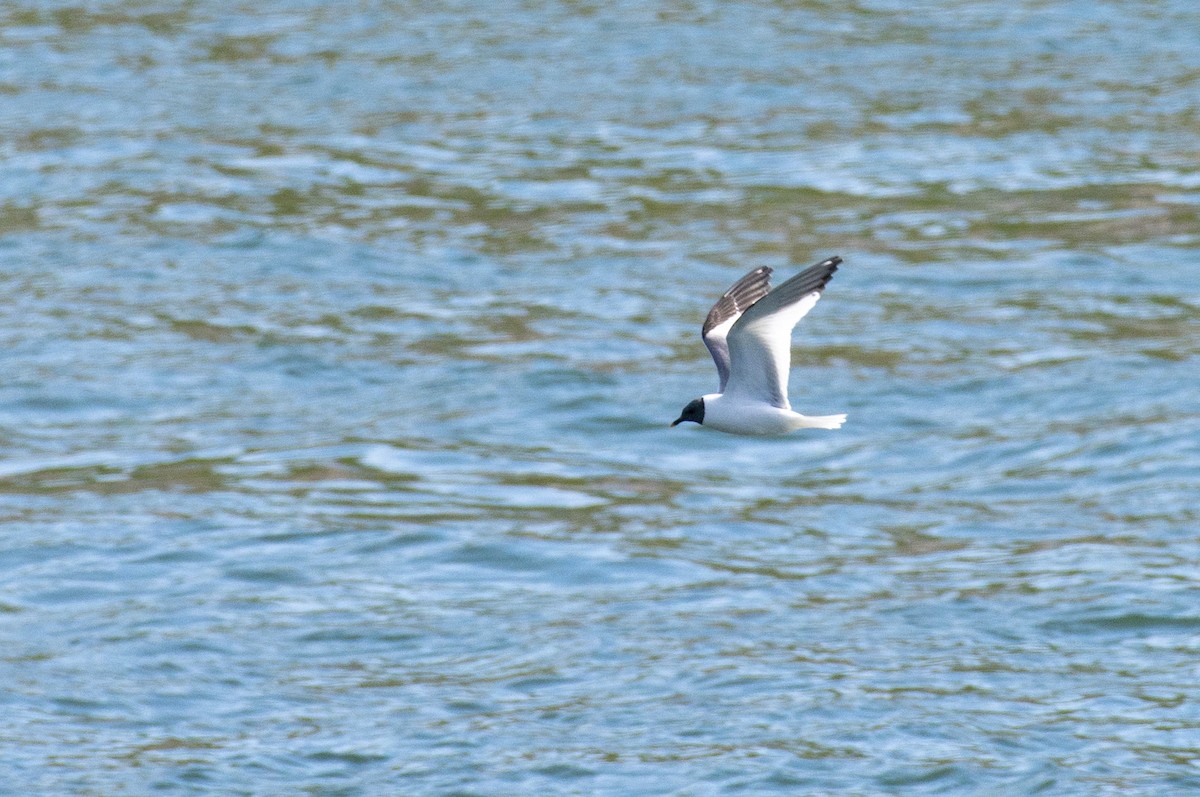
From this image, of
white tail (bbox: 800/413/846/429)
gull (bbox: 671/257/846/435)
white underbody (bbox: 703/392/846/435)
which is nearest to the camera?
white tail (bbox: 800/413/846/429)

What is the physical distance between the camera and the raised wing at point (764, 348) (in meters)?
9.49

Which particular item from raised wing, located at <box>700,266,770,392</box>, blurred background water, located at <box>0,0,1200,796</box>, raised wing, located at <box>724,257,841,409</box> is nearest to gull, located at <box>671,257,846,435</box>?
raised wing, located at <box>724,257,841,409</box>

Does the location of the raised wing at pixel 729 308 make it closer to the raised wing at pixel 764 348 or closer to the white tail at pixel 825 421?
the raised wing at pixel 764 348

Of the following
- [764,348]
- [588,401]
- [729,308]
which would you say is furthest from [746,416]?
[588,401]

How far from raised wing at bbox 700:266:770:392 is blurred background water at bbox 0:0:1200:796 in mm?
2970

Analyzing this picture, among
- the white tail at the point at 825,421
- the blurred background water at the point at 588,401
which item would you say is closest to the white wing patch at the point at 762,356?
the white tail at the point at 825,421

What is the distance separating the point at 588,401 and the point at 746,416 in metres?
8.33

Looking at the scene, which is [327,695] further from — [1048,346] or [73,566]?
[1048,346]

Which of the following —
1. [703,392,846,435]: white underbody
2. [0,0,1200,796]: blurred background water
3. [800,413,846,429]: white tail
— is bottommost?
[0,0,1200,796]: blurred background water

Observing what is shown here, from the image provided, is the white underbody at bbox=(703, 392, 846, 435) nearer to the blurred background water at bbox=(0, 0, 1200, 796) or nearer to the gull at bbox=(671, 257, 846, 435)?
the gull at bbox=(671, 257, 846, 435)

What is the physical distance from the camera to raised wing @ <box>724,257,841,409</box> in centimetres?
949

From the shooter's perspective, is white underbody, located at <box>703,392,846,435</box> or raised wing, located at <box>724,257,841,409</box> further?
white underbody, located at <box>703,392,846,435</box>

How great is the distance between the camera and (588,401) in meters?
18.3

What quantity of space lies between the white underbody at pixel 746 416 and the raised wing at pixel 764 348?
0.23ft
